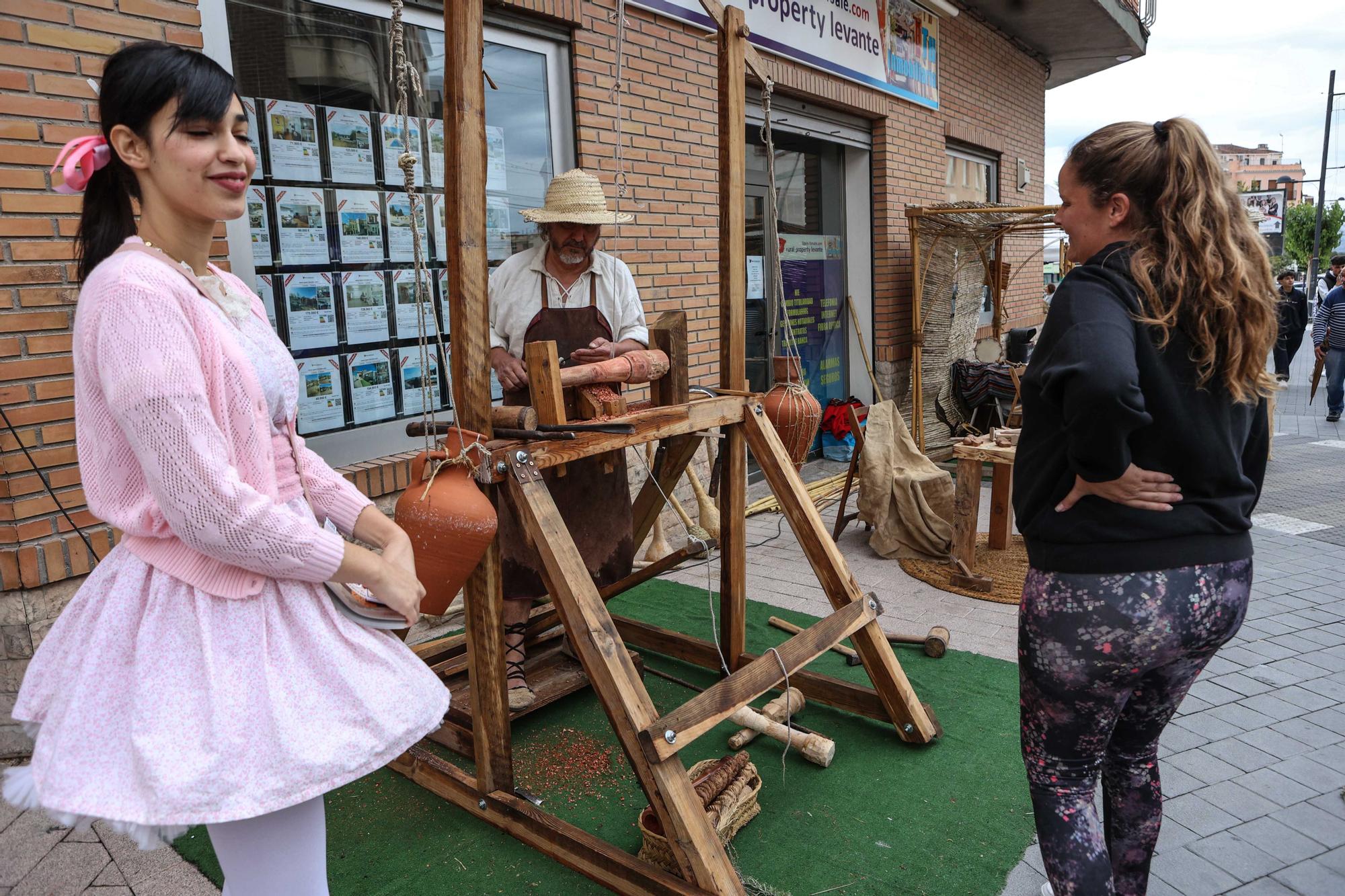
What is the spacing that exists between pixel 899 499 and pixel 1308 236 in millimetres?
44377

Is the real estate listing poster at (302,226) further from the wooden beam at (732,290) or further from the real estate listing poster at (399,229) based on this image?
the wooden beam at (732,290)

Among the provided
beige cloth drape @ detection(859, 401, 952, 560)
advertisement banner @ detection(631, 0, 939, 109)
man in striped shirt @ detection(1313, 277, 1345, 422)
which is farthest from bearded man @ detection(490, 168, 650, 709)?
man in striped shirt @ detection(1313, 277, 1345, 422)

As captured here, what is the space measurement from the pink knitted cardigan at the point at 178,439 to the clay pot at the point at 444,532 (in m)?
0.67

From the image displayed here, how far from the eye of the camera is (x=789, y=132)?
290 inches

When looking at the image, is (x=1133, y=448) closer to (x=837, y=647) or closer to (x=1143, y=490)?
(x=1143, y=490)

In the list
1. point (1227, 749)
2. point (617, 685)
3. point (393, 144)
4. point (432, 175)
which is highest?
point (393, 144)

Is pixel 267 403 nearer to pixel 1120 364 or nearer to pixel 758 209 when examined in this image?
pixel 1120 364

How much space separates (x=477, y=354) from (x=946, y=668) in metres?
2.53

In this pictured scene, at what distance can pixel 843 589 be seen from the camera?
316cm

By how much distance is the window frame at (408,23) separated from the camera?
3547 millimetres

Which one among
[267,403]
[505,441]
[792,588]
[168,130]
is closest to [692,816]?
[505,441]

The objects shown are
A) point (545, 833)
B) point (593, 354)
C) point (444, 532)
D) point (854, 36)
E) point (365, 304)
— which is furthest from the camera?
point (854, 36)

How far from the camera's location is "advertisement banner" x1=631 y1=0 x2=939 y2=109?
20.7 feet

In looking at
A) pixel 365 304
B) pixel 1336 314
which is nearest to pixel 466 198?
pixel 365 304
